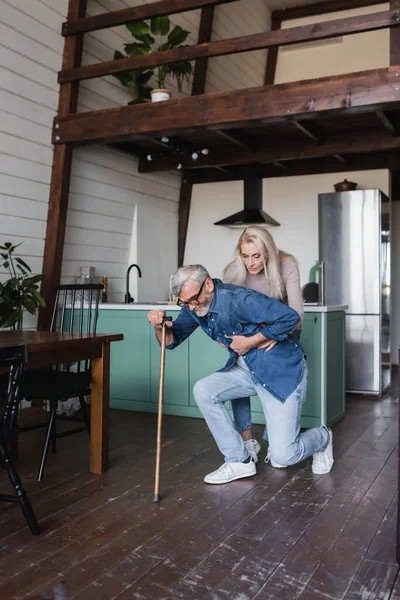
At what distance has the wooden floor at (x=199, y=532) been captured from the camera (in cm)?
206

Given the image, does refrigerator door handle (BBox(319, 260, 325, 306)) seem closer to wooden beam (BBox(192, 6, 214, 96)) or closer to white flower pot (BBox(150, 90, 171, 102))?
white flower pot (BBox(150, 90, 171, 102))

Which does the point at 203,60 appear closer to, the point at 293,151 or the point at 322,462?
the point at 293,151

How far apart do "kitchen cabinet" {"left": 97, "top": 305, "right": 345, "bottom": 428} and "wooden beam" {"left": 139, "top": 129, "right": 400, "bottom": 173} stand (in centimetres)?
177

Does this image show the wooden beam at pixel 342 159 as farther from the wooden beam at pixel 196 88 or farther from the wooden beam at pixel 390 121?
the wooden beam at pixel 196 88

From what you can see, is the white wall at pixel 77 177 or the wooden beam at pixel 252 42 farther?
the white wall at pixel 77 177

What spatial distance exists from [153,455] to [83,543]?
1.34m

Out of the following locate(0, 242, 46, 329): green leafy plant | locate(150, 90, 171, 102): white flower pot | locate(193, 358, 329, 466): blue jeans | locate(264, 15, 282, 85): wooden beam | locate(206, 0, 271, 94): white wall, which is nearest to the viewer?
locate(193, 358, 329, 466): blue jeans

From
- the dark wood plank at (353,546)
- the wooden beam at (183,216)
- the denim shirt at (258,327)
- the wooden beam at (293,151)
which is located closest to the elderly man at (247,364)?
the denim shirt at (258,327)

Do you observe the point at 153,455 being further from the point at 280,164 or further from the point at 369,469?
the point at 280,164

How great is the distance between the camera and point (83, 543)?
2.41 m

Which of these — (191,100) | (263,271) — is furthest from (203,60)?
Answer: (263,271)

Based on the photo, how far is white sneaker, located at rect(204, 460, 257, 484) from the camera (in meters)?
3.18

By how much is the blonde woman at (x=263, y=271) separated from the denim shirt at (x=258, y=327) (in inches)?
9.7

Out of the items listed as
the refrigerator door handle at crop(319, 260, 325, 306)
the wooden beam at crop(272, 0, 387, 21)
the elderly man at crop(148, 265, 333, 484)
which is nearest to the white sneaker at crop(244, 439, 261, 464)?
the elderly man at crop(148, 265, 333, 484)
